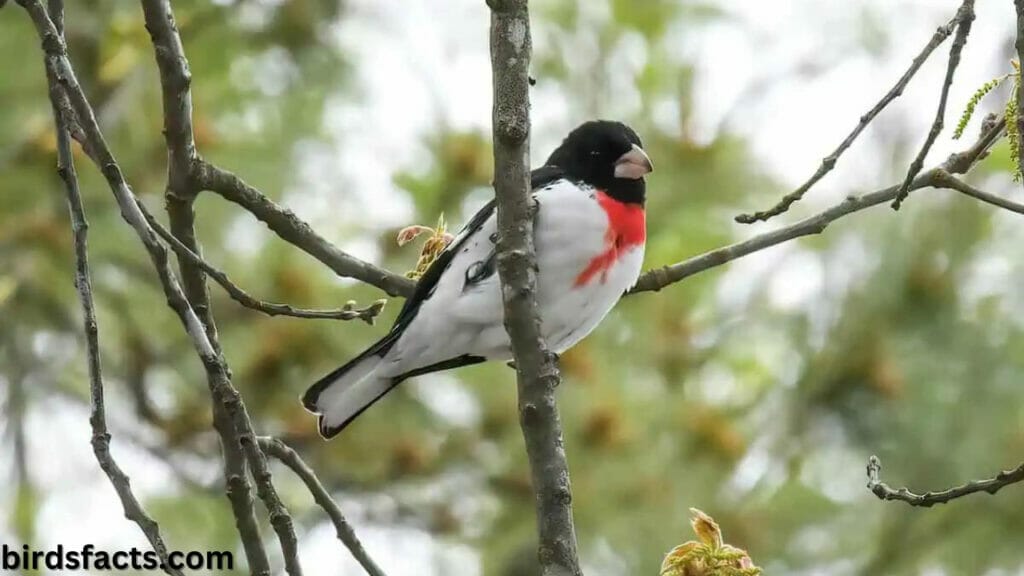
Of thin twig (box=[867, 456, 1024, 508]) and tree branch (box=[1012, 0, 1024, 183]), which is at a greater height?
tree branch (box=[1012, 0, 1024, 183])

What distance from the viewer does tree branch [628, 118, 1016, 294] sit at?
6.80 ft

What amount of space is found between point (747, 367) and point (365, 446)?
1.19m

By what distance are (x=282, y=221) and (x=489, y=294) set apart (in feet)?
2.03

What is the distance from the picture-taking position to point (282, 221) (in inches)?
93.2

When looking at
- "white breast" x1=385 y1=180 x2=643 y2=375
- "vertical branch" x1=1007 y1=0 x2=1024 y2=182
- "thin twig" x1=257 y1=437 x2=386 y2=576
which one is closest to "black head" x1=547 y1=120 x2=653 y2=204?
"white breast" x1=385 y1=180 x2=643 y2=375

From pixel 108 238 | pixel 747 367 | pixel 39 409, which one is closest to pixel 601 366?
pixel 747 367

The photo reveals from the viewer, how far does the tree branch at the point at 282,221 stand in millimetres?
2270

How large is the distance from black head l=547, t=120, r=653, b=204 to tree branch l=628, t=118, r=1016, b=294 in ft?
1.90

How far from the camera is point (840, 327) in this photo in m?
3.93

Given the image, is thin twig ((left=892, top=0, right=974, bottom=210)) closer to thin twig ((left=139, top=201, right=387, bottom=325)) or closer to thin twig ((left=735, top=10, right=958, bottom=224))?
thin twig ((left=735, top=10, right=958, bottom=224))

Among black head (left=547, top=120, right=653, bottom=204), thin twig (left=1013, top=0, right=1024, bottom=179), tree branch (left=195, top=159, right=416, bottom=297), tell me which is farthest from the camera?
black head (left=547, top=120, right=653, bottom=204)

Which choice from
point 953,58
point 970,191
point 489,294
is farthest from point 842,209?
point 489,294

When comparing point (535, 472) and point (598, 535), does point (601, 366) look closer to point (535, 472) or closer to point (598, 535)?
point (598, 535)

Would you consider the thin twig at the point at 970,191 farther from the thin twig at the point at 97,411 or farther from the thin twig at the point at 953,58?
the thin twig at the point at 97,411
